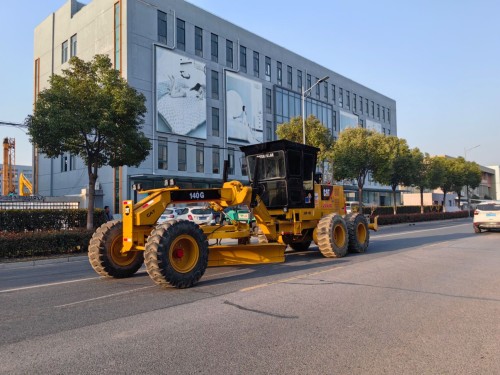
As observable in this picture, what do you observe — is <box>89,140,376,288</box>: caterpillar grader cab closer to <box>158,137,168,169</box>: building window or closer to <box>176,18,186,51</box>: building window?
<box>158,137,168,169</box>: building window

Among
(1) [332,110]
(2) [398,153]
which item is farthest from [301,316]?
(1) [332,110]

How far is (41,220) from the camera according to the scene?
17.0 meters

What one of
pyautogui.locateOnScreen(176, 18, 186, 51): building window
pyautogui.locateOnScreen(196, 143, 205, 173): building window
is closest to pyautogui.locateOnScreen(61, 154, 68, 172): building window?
pyautogui.locateOnScreen(196, 143, 205, 173): building window

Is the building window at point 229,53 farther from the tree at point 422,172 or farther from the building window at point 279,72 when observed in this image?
the tree at point 422,172

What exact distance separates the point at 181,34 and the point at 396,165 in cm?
2258

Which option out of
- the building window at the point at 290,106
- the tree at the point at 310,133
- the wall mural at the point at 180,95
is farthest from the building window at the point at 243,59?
the tree at the point at 310,133

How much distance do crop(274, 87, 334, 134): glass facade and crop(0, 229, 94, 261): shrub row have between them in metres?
36.1

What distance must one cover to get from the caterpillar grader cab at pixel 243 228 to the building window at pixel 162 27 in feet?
95.4

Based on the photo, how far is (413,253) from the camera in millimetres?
13180

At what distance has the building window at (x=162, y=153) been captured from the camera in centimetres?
3684

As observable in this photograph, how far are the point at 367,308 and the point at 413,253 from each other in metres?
7.49

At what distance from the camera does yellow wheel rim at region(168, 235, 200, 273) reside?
26.1ft

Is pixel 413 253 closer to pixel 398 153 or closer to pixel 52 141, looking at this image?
pixel 52 141

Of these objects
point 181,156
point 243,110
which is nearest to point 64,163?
point 181,156
